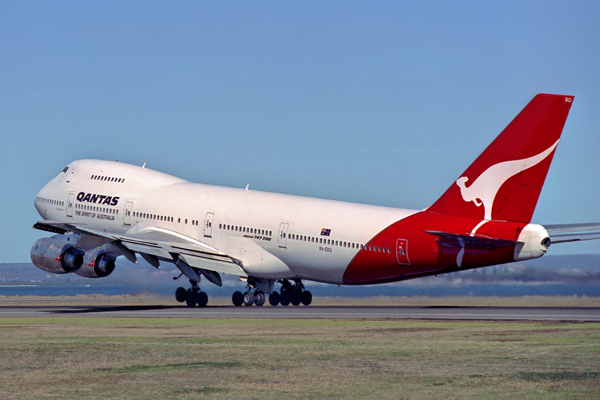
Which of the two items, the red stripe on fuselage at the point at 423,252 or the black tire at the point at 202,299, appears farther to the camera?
the black tire at the point at 202,299

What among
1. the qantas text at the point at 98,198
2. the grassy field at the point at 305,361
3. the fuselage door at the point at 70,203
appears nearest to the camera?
the grassy field at the point at 305,361

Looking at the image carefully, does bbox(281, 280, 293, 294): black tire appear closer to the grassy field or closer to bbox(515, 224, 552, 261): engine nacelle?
Answer: bbox(515, 224, 552, 261): engine nacelle

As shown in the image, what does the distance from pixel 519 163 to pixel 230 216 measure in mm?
17977

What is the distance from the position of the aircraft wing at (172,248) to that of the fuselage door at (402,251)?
10771 mm

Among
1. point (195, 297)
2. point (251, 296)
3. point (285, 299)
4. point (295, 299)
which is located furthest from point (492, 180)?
point (195, 297)

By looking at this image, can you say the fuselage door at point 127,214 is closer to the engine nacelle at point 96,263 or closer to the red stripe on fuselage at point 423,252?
the engine nacelle at point 96,263

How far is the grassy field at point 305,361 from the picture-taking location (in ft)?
54.0

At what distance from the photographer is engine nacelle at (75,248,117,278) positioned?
48625 millimetres

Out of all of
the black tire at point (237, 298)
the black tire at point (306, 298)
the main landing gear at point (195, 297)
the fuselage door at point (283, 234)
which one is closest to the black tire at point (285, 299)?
the black tire at point (306, 298)

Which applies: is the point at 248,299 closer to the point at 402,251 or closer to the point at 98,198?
the point at 402,251

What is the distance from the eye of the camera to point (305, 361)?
69.4ft

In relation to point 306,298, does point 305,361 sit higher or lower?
lower

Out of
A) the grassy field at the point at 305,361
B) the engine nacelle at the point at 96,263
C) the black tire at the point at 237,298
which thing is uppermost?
the engine nacelle at the point at 96,263

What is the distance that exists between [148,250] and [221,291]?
7.60 meters
